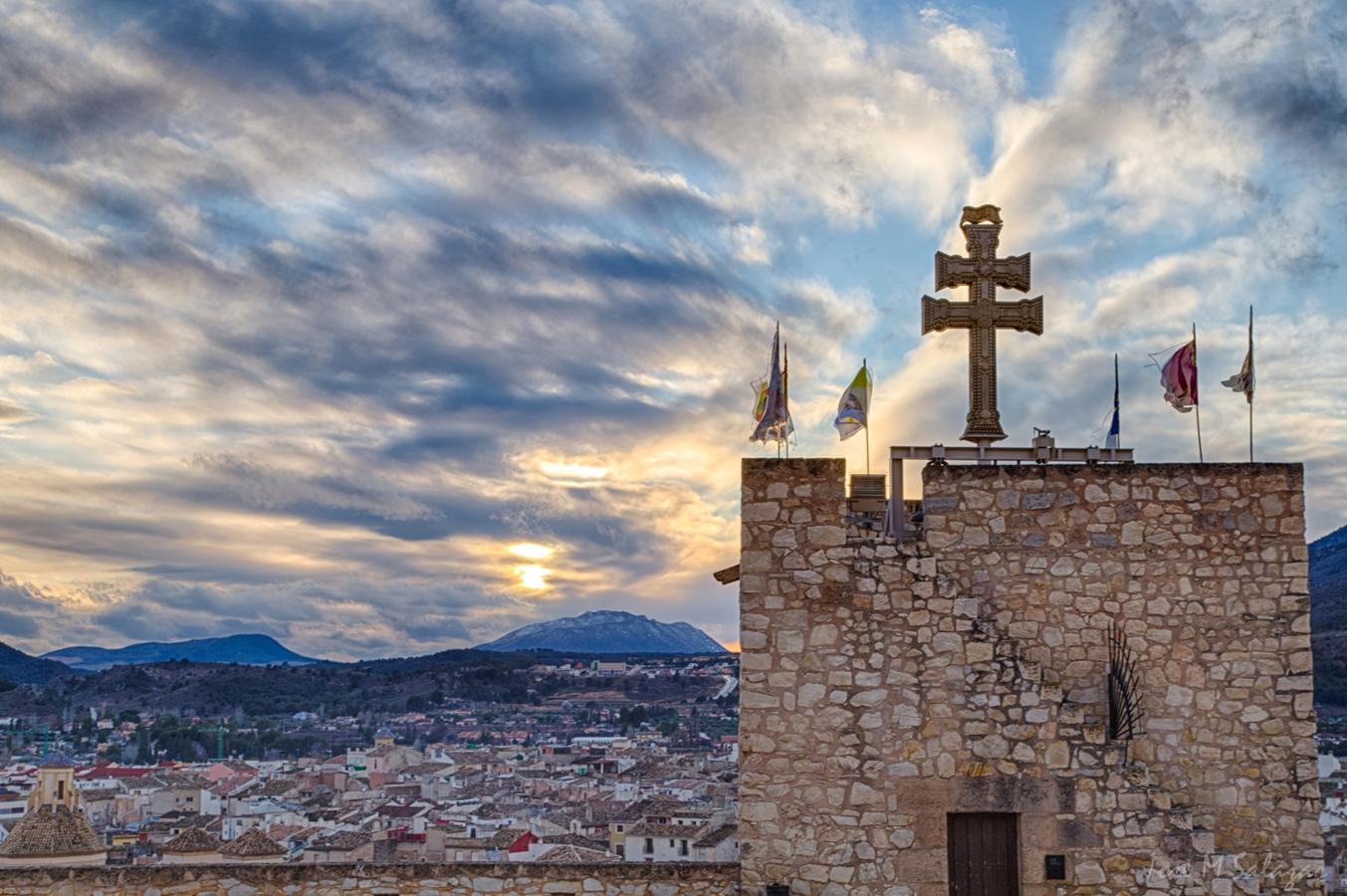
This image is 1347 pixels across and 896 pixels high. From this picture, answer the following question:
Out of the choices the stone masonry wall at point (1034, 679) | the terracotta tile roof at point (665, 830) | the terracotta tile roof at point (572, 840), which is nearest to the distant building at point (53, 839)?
the terracotta tile roof at point (665, 830)

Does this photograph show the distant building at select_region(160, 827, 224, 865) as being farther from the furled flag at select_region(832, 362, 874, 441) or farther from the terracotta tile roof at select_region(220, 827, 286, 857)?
the furled flag at select_region(832, 362, 874, 441)

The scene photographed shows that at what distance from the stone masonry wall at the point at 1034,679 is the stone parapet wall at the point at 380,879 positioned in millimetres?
1074

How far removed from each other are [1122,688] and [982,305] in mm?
3406

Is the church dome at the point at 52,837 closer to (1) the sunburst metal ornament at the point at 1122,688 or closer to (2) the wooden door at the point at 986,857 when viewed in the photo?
(2) the wooden door at the point at 986,857

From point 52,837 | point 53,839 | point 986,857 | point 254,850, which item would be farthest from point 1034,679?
point 52,837

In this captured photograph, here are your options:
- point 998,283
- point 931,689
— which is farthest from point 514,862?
point 998,283

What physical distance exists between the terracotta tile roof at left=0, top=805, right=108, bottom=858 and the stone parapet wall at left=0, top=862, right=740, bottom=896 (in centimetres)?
2113

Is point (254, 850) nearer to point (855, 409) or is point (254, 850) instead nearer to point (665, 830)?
point (855, 409)

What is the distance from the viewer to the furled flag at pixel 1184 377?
1267 centimetres

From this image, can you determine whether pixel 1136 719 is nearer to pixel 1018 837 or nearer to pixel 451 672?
pixel 1018 837

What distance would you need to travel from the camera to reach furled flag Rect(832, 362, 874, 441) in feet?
41.0

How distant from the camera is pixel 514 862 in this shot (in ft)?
38.5

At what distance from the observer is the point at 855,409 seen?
1252 cm

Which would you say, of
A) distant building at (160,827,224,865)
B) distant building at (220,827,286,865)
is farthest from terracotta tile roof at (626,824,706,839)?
distant building at (220,827,286,865)
